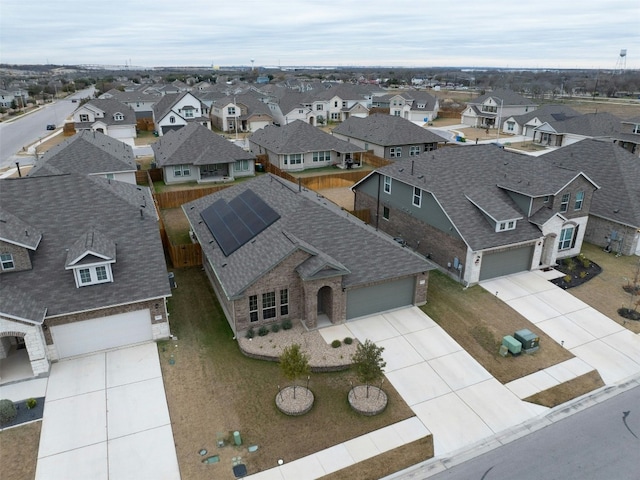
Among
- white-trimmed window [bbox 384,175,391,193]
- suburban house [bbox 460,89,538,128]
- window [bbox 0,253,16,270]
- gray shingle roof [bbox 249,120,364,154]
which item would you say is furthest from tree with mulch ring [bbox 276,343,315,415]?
suburban house [bbox 460,89,538,128]

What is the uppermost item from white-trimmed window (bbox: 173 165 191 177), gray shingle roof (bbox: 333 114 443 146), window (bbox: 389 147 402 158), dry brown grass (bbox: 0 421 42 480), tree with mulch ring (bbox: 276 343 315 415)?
gray shingle roof (bbox: 333 114 443 146)

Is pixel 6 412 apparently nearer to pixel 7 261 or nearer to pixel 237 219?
pixel 7 261

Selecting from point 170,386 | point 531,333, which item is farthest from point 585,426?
point 170,386

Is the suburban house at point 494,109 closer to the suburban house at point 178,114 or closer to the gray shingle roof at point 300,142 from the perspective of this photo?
the gray shingle roof at point 300,142

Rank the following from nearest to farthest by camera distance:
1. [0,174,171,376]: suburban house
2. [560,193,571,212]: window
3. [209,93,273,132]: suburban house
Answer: [0,174,171,376]: suburban house, [560,193,571,212]: window, [209,93,273,132]: suburban house

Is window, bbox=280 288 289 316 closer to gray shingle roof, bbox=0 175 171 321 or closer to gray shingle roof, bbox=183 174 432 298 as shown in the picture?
gray shingle roof, bbox=183 174 432 298
